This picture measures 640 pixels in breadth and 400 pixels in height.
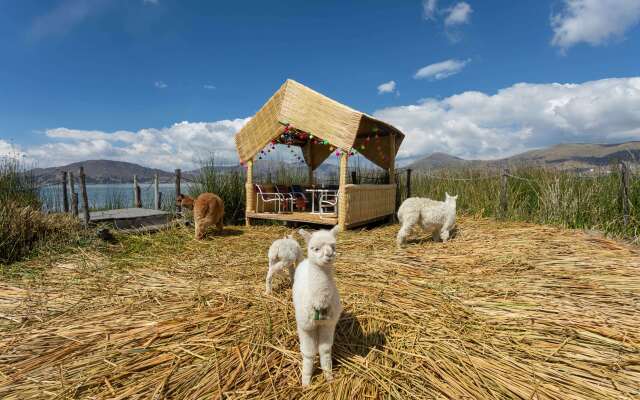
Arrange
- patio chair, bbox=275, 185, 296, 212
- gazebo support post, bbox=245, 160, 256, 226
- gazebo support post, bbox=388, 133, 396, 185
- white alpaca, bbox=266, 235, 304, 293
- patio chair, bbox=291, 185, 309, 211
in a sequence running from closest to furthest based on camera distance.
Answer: white alpaca, bbox=266, 235, 304, 293 → gazebo support post, bbox=245, 160, 256, 226 → gazebo support post, bbox=388, 133, 396, 185 → patio chair, bbox=275, 185, 296, 212 → patio chair, bbox=291, 185, 309, 211

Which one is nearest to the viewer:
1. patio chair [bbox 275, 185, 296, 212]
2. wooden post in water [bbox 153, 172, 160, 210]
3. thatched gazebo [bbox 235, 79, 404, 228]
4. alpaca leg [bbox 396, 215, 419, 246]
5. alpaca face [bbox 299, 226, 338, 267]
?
alpaca face [bbox 299, 226, 338, 267]

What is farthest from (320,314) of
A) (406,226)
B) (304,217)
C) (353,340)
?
(304,217)

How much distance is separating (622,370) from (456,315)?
1.15 meters

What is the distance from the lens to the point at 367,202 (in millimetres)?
9195

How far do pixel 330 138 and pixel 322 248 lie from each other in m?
6.39

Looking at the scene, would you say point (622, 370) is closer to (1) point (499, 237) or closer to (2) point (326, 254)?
(2) point (326, 254)

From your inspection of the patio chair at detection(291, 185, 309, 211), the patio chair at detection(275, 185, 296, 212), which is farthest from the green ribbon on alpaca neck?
the patio chair at detection(291, 185, 309, 211)

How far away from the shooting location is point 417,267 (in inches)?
181

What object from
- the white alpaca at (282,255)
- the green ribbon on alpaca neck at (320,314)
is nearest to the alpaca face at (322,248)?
the green ribbon on alpaca neck at (320,314)

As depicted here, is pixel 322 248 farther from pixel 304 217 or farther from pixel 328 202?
pixel 328 202

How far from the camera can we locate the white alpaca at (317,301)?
6.51ft

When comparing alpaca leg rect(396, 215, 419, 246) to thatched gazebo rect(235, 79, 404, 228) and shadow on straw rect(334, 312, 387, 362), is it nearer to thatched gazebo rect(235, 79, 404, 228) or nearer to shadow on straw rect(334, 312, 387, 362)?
thatched gazebo rect(235, 79, 404, 228)

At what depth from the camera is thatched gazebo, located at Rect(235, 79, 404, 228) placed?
7.96m

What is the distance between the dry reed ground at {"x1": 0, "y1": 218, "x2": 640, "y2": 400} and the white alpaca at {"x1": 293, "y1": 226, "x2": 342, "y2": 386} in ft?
0.67
